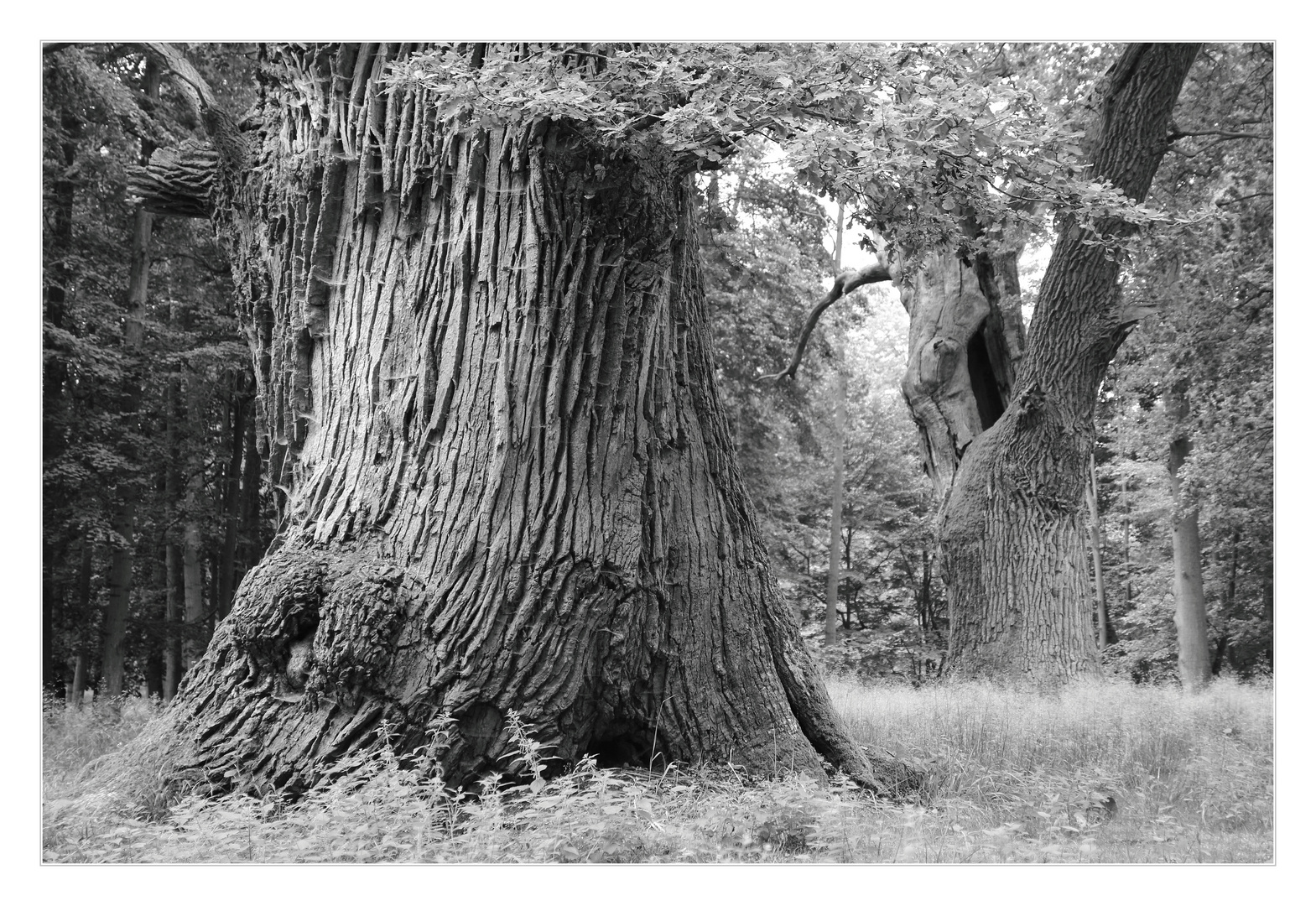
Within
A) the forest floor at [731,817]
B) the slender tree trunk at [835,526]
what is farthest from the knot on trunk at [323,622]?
the slender tree trunk at [835,526]

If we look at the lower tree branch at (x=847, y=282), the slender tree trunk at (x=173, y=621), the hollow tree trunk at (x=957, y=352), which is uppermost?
the lower tree branch at (x=847, y=282)

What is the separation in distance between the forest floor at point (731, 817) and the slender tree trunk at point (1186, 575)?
1613 mm

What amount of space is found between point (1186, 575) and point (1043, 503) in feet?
7.07

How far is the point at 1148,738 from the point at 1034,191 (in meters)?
3.49

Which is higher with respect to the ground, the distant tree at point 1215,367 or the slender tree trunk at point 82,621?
the distant tree at point 1215,367

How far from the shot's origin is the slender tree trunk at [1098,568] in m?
12.7

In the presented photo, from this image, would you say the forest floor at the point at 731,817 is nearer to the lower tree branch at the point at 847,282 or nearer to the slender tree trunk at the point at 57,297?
the slender tree trunk at the point at 57,297

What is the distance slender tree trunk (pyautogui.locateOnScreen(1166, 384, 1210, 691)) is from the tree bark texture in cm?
160

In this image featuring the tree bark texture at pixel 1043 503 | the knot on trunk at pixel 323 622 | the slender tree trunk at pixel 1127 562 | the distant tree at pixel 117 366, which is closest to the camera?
the knot on trunk at pixel 323 622

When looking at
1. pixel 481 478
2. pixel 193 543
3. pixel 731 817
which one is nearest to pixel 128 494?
pixel 193 543

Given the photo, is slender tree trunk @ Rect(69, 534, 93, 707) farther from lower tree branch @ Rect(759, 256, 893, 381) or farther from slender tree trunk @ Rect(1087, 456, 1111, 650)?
slender tree trunk @ Rect(1087, 456, 1111, 650)

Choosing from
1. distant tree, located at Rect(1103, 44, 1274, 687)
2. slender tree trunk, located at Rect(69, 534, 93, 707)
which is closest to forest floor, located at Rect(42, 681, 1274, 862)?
distant tree, located at Rect(1103, 44, 1274, 687)

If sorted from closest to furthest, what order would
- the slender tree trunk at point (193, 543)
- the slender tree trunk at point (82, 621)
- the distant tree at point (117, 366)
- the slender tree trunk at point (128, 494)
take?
the distant tree at point (117, 366), the slender tree trunk at point (128, 494), the slender tree trunk at point (82, 621), the slender tree trunk at point (193, 543)
